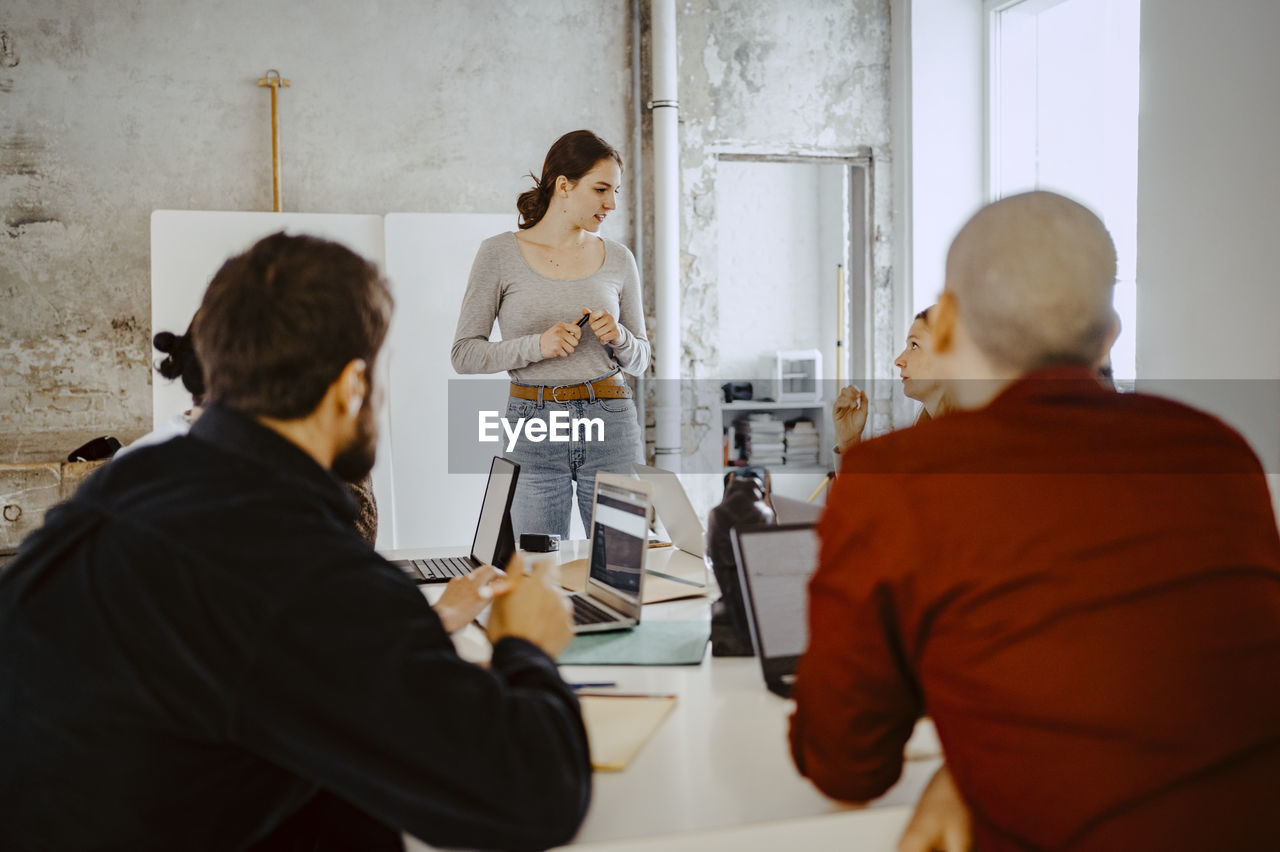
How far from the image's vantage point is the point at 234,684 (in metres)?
0.88

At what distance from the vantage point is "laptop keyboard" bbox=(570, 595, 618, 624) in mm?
2012

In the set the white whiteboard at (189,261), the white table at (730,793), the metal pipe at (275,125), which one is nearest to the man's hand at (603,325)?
the white table at (730,793)

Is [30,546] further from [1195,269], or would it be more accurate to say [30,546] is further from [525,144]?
[525,144]

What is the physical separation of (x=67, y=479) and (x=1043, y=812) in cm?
431

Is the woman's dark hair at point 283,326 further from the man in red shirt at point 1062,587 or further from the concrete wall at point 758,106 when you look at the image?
the concrete wall at point 758,106

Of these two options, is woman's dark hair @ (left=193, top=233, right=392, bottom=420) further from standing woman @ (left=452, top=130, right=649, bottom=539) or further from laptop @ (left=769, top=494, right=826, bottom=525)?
standing woman @ (left=452, top=130, right=649, bottom=539)

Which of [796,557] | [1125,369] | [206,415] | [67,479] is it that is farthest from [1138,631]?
[67,479]

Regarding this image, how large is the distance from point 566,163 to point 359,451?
7.01 feet

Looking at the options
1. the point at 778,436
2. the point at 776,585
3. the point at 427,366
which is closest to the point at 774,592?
the point at 776,585

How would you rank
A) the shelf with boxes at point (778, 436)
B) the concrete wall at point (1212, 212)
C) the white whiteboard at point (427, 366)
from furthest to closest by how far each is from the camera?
the shelf with boxes at point (778, 436) < the white whiteboard at point (427, 366) < the concrete wall at point (1212, 212)

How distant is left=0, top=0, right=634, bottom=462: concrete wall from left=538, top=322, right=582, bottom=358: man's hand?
2.25 metres

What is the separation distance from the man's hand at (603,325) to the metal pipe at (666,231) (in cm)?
207

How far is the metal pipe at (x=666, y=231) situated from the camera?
16.3 feet

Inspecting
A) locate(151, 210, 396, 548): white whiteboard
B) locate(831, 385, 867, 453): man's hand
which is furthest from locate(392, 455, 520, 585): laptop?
locate(151, 210, 396, 548): white whiteboard
